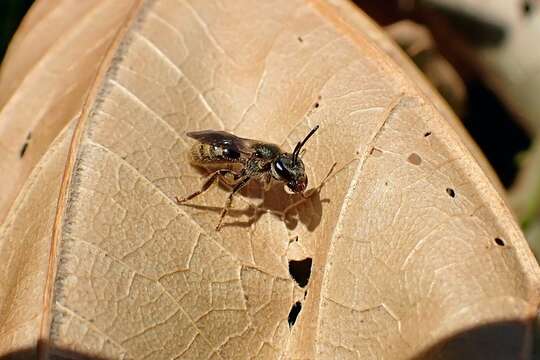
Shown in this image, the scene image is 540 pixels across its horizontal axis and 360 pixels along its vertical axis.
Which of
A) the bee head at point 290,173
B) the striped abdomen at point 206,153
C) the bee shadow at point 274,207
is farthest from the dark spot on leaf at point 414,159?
the striped abdomen at point 206,153

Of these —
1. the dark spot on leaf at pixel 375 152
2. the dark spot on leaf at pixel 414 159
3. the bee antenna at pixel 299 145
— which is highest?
the dark spot on leaf at pixel 414 159

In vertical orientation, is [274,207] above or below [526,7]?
below

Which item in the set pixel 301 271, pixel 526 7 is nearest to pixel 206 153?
pixel 301 271

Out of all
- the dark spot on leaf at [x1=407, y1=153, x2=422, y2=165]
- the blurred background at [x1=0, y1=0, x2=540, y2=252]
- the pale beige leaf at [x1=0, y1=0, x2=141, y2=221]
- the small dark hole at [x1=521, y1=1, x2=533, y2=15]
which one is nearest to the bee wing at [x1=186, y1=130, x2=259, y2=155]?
the pale beige leaf at [x1=0, y1=0, x2=141, y2=221]

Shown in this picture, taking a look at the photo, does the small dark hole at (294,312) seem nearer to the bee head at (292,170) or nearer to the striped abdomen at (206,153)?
the bee head at (292,170)

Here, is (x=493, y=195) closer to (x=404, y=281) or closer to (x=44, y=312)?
(x=404, y=281)

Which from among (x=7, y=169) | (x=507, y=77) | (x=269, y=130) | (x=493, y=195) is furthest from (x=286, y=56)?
(x=507, y=77)

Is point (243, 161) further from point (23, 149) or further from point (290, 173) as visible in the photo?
point (23, 149)
